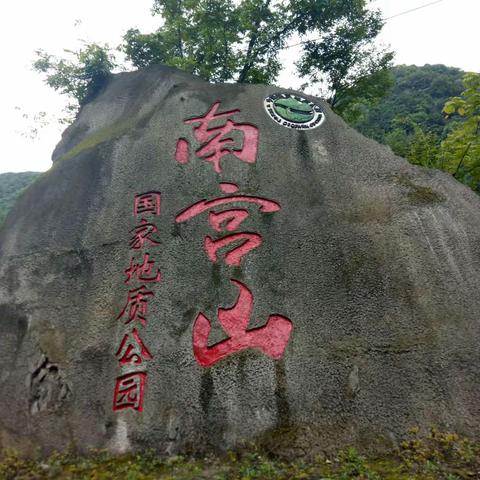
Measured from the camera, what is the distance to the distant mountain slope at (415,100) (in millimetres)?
19031

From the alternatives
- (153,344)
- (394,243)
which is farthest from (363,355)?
(153,344)

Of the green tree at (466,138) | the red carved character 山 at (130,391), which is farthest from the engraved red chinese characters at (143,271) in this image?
the green tree at (466,138)

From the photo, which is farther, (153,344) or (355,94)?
(355,94)

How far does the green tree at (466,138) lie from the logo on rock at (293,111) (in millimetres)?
2379

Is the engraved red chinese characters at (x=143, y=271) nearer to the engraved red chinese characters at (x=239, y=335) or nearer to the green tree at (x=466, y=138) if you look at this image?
the engraved red chinese characters at (x=239, y=335)

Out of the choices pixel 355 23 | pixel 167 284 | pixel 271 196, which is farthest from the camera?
pixel 355 23

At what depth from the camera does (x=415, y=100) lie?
72.2 feet

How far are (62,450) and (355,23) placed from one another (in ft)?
35.0

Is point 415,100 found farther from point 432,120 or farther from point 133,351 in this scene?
point 133,351

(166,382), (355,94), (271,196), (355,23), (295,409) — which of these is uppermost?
(355,23)

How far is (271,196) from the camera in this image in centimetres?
470

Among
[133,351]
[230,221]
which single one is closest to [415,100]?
[230,221]

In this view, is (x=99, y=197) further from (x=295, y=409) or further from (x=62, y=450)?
(x=295, y=409)

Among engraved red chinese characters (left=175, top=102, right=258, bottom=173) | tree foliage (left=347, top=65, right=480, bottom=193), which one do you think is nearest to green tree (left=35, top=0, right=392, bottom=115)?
tree foliage (left=347, top=65, right=480, bottom=193)
